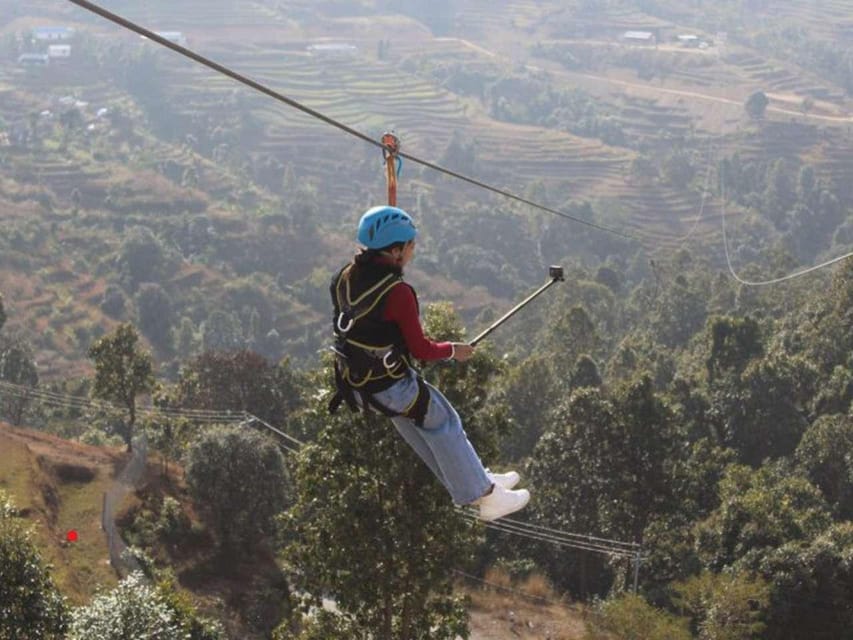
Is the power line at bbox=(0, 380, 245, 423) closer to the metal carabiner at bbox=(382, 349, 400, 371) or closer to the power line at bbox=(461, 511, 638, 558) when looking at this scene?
the power line at bbox=(461, 511, 638, 558)

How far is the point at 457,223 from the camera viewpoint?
86750 millimetres

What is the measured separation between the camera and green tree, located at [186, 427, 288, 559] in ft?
68.1

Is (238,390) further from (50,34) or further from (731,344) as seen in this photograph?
(50,34)

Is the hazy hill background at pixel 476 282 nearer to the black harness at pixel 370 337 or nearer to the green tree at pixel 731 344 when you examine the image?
the green tree at pixel 731 344

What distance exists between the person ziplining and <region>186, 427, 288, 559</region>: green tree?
50.3 feet

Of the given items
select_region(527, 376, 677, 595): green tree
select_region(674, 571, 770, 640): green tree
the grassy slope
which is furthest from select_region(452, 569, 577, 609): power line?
the grassy slope

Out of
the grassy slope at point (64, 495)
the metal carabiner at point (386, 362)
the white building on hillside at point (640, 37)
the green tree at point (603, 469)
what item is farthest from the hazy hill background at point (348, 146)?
the metal carabiner at point (386, 362)

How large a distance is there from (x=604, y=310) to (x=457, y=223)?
3608 centimetres

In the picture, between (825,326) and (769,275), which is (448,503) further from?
(769,275)

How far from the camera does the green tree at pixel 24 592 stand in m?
10.6

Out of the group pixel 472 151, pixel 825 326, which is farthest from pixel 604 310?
pixel 472 151

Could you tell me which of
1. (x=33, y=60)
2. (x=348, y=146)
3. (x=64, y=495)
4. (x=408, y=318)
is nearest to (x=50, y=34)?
(x=33, y=60)

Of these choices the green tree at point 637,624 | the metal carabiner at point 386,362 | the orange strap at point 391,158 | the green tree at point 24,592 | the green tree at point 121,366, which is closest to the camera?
the metal carabiner at point 386,362

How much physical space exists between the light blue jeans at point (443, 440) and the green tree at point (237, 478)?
15321mm
